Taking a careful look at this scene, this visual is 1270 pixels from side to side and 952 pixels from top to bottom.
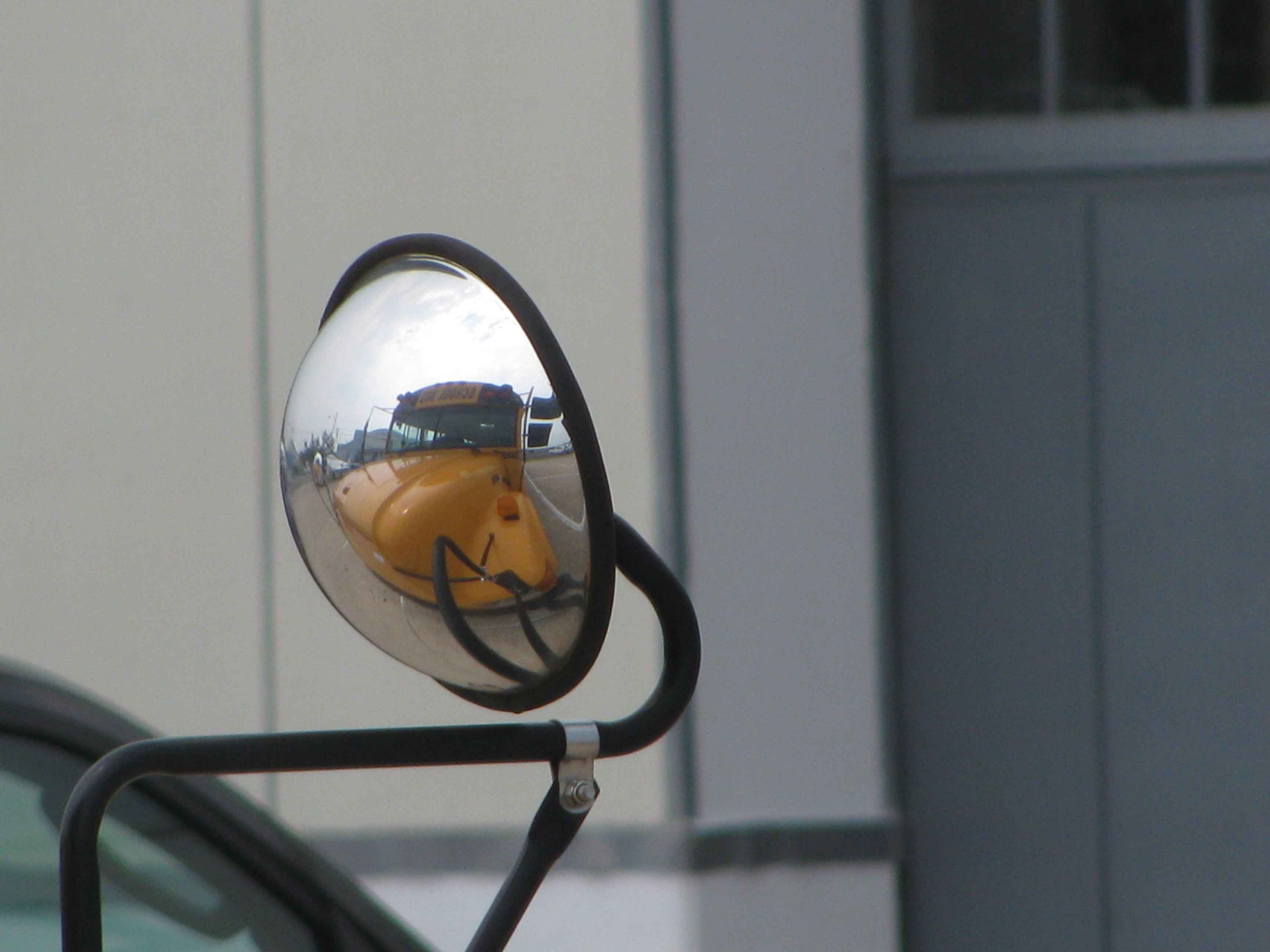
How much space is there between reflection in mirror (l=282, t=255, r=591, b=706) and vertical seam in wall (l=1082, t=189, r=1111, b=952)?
3277 mm

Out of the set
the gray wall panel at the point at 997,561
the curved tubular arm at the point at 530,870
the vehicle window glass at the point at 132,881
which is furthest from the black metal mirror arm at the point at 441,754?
the gray wall panel at the point at 997,561

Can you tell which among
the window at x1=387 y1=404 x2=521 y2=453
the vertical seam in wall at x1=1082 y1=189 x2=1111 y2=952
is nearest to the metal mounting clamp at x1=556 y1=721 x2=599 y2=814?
the window at x1=387 y1=404 x2=521 y2=453

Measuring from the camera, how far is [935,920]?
3.81 m

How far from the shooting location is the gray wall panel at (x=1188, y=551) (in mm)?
3725

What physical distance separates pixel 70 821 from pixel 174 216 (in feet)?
10.4

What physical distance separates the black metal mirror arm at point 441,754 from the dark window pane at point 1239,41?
3.51 m

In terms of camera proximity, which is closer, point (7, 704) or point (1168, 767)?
point (7, 704)

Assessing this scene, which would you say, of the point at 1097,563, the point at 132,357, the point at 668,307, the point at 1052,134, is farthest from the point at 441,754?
the point at 1052,134

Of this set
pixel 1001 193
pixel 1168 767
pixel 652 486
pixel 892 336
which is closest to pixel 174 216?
pixel 652 486

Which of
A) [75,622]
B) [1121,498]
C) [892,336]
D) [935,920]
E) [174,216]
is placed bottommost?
[935,920]

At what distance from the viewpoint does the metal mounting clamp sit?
80 cm

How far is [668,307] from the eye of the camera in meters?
3.47

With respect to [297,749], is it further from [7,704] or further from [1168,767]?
[1168,767]

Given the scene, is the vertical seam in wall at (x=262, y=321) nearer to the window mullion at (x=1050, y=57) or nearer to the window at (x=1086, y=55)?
the window at (x=1086, y=55)
